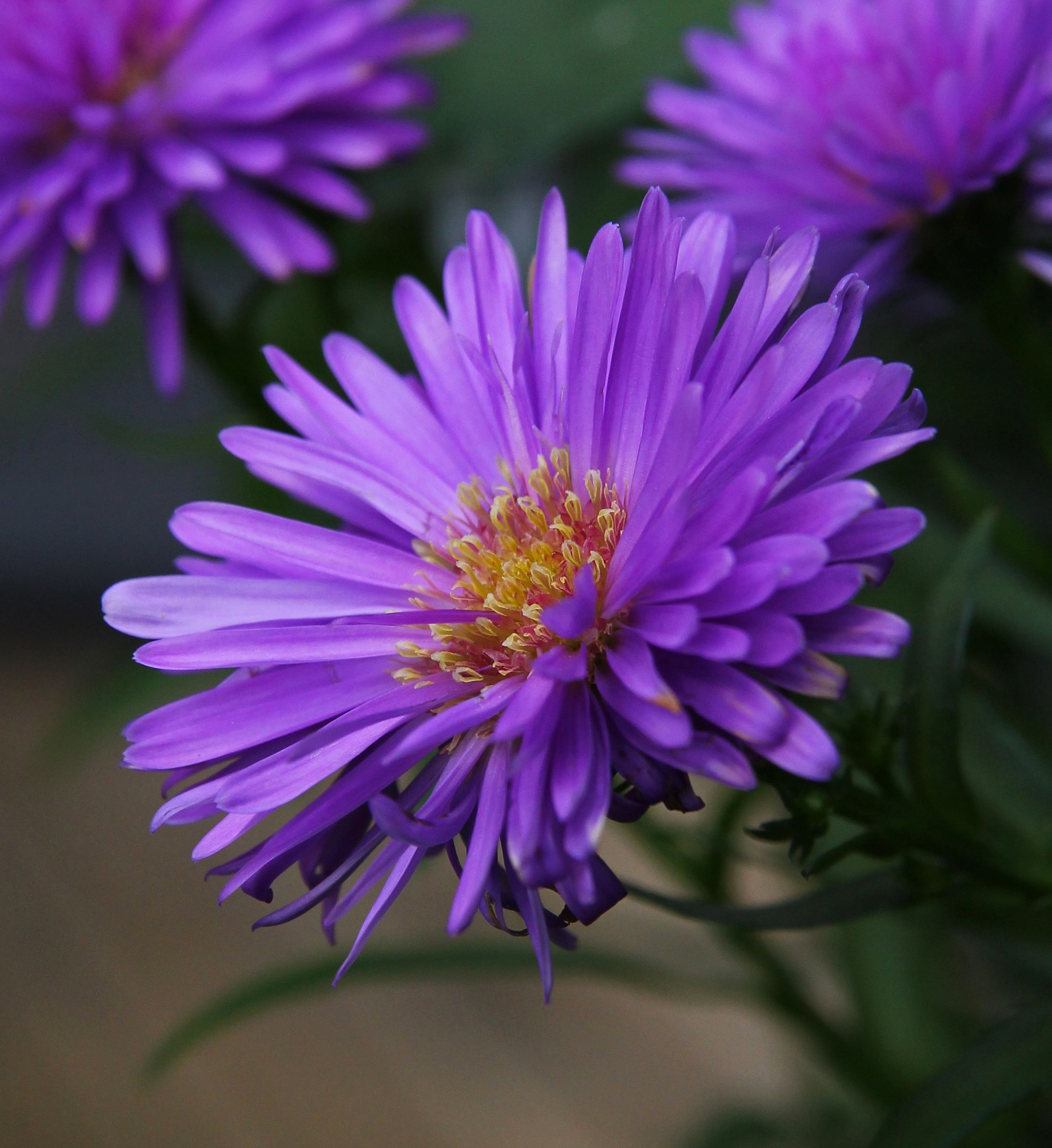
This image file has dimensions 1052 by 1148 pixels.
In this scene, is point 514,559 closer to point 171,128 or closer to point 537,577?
point 537,577

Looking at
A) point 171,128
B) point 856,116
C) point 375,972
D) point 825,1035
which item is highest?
point 171,128

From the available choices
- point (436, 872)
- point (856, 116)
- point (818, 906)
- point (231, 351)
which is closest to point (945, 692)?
point (818, 906)

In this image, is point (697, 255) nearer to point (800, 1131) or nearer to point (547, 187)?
point (547, 187)

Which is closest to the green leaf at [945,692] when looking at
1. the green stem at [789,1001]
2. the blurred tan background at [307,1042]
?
the green stem at [789,1001]

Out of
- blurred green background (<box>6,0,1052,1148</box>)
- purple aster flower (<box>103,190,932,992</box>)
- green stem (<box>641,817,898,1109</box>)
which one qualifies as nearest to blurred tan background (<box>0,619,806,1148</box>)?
blurred green background (<box>6,0,1052,1148</box>)

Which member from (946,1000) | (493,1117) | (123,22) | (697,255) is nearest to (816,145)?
(697,255)

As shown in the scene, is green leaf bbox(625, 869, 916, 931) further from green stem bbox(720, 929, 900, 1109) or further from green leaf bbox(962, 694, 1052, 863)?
green stem bbox(720, 929, 900, 1109)
